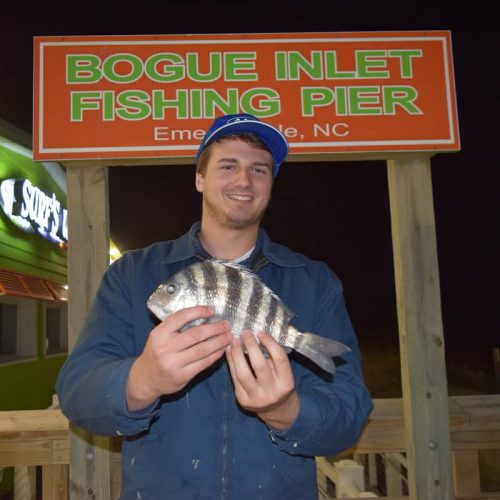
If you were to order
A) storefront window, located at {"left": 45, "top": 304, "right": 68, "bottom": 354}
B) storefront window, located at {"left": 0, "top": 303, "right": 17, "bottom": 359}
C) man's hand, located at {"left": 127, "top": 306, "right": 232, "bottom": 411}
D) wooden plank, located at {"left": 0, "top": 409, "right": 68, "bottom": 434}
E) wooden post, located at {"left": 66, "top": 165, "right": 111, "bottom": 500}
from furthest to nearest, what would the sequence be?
storefront window, located at {"left": 45, "top": 304, "right": 68, "bottom": 354} → storefront window, located at {"left": 0, "top": 303, "right": 17, "bottom": 359} → wooden plank, located at {"left": 0, "top": 409, "right": 68, "bottom": 434} → wooden post, located at {"left": 66, "top": 165, "right": 111, "bottom": 500} → man's hand, located at {"left": 127, "top": 306, "right": 232, "bottom": 411}

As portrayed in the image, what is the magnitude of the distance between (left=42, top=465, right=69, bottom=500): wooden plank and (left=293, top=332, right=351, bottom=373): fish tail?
251 cm

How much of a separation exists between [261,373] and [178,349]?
31 centimetres

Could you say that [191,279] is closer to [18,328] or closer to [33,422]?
[33,422]

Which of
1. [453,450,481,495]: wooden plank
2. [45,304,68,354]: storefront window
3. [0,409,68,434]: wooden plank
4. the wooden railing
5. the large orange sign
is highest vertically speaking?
the large orange sign

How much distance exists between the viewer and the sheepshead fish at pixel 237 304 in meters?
1.80

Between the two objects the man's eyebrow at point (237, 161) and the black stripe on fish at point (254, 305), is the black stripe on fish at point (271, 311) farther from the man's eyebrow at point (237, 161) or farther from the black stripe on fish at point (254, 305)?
the man's eyebrow at point (237, 161)

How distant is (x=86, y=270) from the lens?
134 inches

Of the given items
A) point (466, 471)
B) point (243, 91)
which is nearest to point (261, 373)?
point (243, 91)

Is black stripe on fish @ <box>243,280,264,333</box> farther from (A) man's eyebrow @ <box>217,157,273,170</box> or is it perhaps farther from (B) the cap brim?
(B) the cap brim

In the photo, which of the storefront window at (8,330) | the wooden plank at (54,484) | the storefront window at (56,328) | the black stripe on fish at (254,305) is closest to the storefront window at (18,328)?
the storefront window at (8,330)

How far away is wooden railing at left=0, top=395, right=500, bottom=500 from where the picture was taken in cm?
334

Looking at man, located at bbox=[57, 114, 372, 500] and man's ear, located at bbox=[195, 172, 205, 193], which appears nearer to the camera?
man, located at bbox=[57, 114, 372, 500]

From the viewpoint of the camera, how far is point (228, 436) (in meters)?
2.15

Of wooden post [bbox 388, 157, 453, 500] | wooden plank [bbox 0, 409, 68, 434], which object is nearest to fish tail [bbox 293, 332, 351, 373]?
wooden post [bbox 388, 157, 453, 500]
